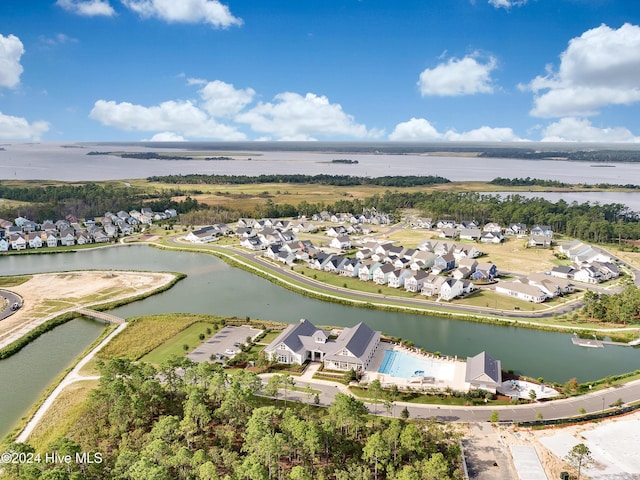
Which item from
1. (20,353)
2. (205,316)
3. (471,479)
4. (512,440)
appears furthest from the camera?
(205,316)

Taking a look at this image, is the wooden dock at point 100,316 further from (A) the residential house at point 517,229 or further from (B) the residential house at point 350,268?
(A) the residential house at point 517,229

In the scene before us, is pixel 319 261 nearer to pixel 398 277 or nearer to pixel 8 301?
pixel 398 277

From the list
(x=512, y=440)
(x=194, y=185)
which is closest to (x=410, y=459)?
(x=512, y=440)

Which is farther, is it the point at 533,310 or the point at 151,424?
the point at 533,310

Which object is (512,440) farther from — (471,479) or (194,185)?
(194,185)

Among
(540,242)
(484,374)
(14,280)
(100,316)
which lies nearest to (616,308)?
(484,374)

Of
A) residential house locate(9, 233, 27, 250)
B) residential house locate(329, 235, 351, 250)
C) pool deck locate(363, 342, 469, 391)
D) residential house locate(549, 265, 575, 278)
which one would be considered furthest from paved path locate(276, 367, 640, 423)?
residential house locate(9, 233, 27, 250)
